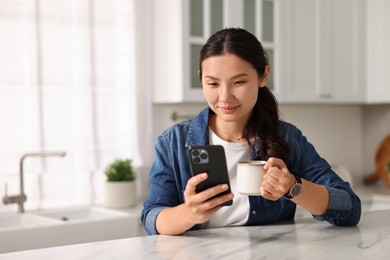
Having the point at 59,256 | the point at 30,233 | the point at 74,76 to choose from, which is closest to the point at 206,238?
the point at 59,256

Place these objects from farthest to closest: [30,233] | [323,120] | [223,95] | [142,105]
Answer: [323,120] → [142,105] → [30,233] → [223,95]

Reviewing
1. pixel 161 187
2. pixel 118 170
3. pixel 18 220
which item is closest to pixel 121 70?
pixel 118 170

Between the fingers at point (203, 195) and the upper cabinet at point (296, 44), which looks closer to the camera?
the fingers at point (203, 195)

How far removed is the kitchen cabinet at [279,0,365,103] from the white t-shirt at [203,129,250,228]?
70.4 inches

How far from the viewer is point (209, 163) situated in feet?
4.12

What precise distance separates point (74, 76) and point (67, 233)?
90 centimetres

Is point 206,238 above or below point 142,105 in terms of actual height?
below

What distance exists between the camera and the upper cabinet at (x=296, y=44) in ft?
9.95

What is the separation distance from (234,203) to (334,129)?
2.72 m

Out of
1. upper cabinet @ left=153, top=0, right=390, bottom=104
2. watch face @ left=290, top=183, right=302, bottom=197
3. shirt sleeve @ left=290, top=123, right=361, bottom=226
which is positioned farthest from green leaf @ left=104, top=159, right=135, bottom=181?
watch face @ left=290, top=183, right=302, bottom=197

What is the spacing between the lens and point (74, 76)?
116 inches

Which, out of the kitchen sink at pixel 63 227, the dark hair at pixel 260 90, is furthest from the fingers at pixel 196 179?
the kitchen sink at pixel 63 227

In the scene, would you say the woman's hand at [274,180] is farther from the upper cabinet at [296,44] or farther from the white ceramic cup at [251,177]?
the upper cabinet at [296,44]

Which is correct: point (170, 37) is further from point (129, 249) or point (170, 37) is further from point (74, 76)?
point (129, 249)
